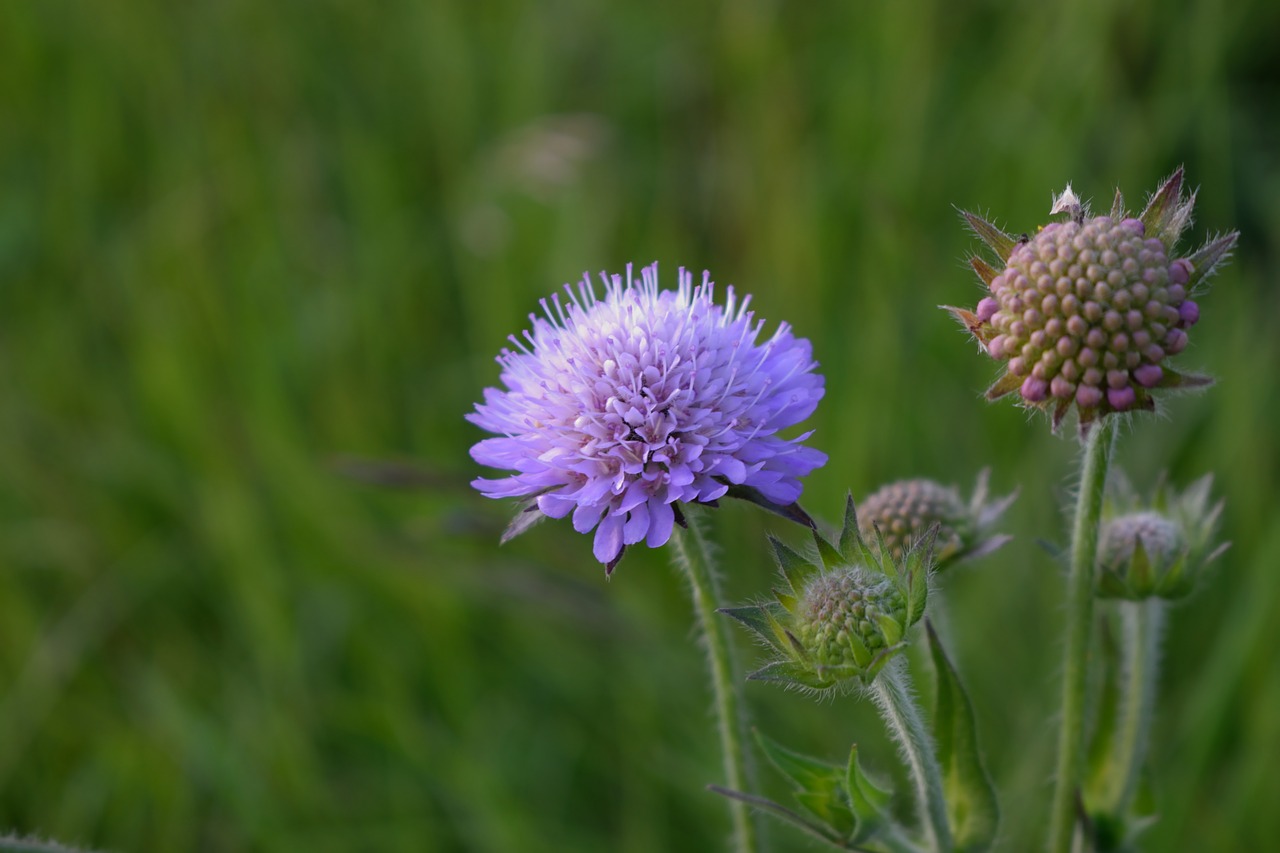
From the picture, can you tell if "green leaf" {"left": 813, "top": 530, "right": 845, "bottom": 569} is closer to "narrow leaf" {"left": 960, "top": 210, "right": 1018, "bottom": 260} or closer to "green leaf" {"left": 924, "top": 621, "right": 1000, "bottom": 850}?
"green leaf" {"left": 924, "top": 621, "right": 1000, "bottom": 850}

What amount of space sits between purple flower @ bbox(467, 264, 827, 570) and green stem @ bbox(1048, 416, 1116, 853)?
1.45ft

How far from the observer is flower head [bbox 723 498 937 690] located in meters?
1.93

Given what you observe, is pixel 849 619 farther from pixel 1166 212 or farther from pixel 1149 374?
pixel 1166 212

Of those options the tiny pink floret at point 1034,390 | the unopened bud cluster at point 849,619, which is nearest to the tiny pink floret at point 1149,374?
the tiny pink floret at point 1034,390

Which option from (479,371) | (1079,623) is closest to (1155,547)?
(1079,623)

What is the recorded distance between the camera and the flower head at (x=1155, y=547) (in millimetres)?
2238

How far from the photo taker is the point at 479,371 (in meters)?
4.55

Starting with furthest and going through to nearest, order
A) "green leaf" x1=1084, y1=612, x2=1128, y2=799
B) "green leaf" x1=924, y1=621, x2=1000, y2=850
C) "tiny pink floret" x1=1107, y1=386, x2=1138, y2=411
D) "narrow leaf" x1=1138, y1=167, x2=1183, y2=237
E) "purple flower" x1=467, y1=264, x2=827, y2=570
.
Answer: "green leaf" x1=1084, y1=612, x2=1128, y2=799 < "green leaf" x1=924, y1=621, x2=1000, y2=850 < "purple flower" x1=467, y1=264, x2=827, y2=570 < "narrow leaf" x1=1138, y1=167, x2=1183, y2=237 < "tiny pink floret" x1=1107, y1=386, x2=1138, y2=411

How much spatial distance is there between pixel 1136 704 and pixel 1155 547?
0.33m

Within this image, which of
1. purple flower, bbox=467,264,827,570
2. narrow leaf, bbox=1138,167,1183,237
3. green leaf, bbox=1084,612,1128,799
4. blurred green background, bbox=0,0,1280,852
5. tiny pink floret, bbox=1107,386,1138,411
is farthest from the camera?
blurred green background, bbox=0,0,1280,852

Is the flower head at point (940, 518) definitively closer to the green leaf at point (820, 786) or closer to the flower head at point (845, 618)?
the flower head at point (845, 618)

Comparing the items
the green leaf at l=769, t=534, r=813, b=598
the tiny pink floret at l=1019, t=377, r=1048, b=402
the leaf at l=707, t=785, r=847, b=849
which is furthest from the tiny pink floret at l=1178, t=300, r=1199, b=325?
the leaf at l=707, t=785, r=847, b=849

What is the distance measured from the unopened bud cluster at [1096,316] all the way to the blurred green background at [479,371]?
5.69 ft

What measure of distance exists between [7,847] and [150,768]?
2059 mm
